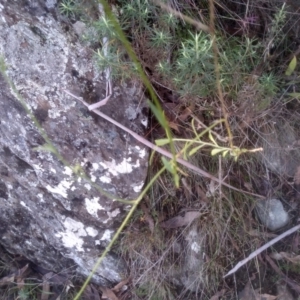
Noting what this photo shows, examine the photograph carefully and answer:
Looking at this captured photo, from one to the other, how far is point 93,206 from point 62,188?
133 mm

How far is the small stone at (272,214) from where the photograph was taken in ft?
6.15

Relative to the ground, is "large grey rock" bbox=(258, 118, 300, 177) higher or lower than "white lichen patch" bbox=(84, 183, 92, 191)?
lower

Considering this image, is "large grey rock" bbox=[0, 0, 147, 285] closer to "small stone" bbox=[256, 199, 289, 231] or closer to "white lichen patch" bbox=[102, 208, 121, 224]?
"white lichen patch" bbox=[102, 208, 121, 224]

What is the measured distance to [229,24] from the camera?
5.35ft

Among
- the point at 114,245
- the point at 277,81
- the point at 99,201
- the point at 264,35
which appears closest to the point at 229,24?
the point at 264,35

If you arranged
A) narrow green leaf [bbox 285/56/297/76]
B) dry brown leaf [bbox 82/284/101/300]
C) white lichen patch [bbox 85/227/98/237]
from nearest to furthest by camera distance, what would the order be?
narrow green leaf [bbox 285/56/297/76], white lichen patch [bbox 85/227/98/237], dry brown leaf [bbox 82/284/101/300]

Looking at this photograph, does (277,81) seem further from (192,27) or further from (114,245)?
(114,245)

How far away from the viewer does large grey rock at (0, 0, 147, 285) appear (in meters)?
1.55

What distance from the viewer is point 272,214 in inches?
74.0

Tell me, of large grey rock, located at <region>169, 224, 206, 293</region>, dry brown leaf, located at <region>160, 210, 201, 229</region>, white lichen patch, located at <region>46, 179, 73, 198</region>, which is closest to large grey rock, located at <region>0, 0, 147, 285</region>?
white lichen patch, located at <region>46, 179, 73, 198</region>

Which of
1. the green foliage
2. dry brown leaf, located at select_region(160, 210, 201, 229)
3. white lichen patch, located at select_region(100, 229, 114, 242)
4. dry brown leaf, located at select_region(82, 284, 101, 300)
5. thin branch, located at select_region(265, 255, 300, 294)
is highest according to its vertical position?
the green foliage

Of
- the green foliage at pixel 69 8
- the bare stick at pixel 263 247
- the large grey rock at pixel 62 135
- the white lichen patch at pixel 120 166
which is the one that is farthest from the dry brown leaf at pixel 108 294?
the green foliage at pixel 69 8

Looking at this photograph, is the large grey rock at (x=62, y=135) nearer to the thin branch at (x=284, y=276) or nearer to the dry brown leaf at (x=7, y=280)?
the dry brown leaf at (x=7, y=280)

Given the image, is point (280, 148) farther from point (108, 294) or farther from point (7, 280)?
point (7, 280)
